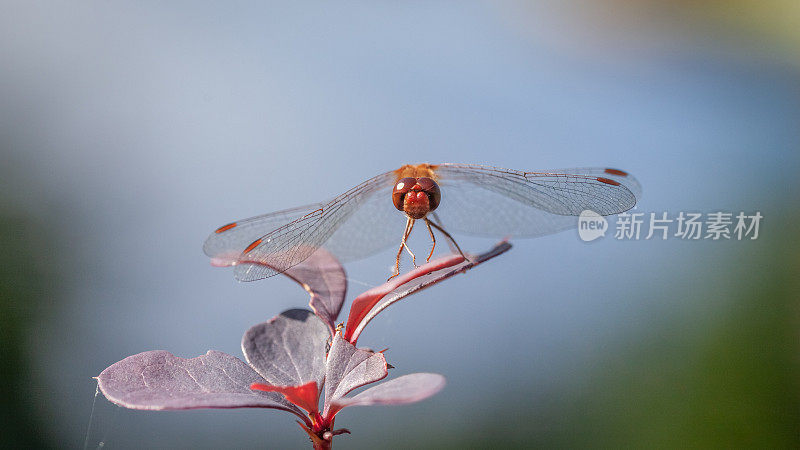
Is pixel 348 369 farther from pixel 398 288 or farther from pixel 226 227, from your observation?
pixel 226 227

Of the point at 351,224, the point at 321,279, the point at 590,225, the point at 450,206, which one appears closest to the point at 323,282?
the point at 321,279

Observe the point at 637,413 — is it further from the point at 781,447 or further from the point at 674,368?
the point at 781,447

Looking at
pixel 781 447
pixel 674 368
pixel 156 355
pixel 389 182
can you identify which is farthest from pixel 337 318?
pixel 674 368

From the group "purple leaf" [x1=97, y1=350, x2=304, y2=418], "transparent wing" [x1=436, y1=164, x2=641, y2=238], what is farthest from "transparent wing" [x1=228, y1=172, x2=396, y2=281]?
"purple leaf" [x1=97, y1=350, x2=304, y2=418]

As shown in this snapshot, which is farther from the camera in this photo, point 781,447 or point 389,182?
point 781,447

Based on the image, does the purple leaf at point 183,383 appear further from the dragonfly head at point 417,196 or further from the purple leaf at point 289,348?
the dragonfly head at point 417,196

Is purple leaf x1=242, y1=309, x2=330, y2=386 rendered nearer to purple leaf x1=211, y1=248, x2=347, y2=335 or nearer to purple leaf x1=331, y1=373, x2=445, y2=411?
purple leaf x1=211, y1=248, x2=347, y2=335
